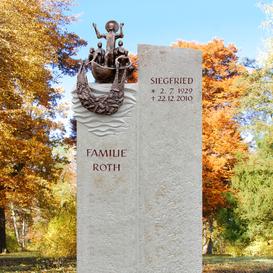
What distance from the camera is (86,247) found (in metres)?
6.14

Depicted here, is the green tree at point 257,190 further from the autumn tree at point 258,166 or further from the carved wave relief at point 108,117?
the carved wave relief at point 108,117

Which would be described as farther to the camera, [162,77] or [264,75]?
[264,75]

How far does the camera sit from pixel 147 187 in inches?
240

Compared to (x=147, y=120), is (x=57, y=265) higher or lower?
lower

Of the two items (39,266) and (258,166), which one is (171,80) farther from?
(258,166)

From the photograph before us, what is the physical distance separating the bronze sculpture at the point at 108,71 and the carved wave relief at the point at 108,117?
0.06m

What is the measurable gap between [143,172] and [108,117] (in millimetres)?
841

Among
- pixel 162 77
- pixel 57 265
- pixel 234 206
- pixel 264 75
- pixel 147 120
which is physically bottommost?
pixel 57 265

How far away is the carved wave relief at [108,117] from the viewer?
240 inches

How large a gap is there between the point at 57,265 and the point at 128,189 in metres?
10.8

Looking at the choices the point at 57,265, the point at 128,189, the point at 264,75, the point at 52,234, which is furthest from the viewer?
the point at 264,75

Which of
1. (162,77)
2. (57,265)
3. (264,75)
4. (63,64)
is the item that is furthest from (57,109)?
(162,77)

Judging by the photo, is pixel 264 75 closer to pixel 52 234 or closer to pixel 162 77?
pixel 52 234

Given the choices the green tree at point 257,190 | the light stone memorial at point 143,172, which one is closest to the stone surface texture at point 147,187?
the light stone memorial at point 143,172
